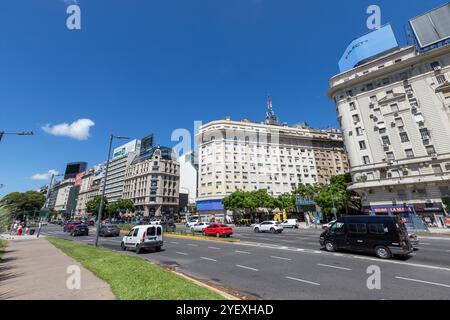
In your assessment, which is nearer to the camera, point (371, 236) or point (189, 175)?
point (371, 236)

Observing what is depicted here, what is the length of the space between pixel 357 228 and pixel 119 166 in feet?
401

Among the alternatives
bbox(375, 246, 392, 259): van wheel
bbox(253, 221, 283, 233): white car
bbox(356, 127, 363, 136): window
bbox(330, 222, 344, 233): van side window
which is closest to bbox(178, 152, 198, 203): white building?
bbox(253, 221, 283, 233): white car

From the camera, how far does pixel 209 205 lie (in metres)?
68.4

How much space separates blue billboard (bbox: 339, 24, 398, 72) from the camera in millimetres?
43500

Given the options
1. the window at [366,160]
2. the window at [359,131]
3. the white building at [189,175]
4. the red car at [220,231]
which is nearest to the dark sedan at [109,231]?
the red car at [220,231]

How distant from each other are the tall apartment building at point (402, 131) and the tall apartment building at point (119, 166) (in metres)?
99.6

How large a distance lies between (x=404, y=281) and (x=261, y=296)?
5.67 metres

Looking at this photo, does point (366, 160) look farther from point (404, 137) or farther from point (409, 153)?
point (404, 137)

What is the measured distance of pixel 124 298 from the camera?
6023 mm

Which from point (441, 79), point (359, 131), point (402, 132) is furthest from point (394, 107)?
point (441, 79)

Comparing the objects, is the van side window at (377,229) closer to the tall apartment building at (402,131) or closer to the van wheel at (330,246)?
the van wheel at (330,246)

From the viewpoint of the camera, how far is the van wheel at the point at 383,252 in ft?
40.7

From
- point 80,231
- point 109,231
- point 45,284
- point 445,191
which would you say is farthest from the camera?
point 445,191
